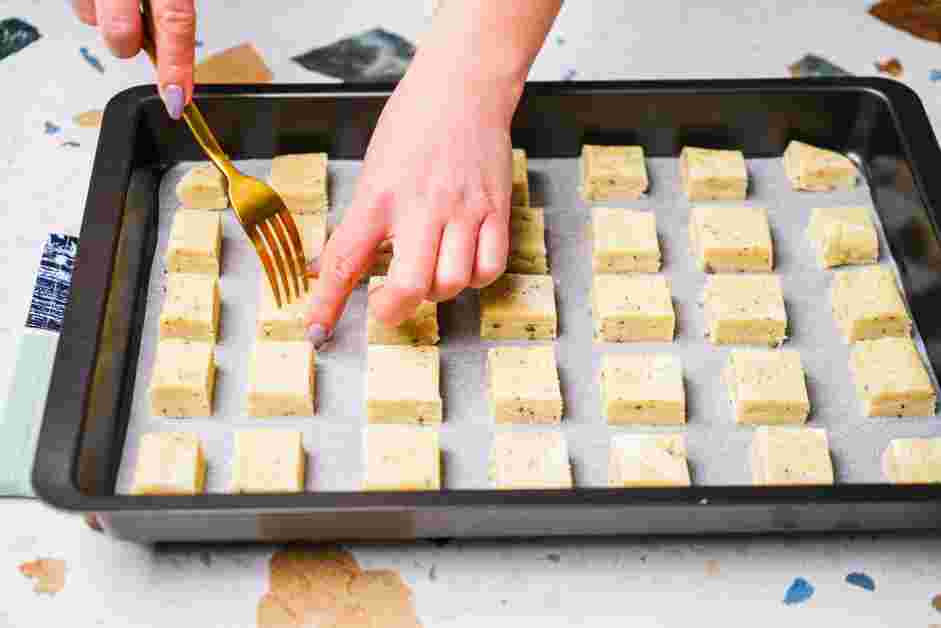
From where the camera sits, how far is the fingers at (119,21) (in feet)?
5.11

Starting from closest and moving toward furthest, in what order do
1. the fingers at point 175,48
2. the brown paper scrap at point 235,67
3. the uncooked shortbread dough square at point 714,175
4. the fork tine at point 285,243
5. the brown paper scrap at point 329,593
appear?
the fingers at point 175,48
the brown paper scrap at point 329,593
the fork tine at point 285,243
the uncooked shortbread dough square at point 714,175
the brown paper scrap at point 235,67

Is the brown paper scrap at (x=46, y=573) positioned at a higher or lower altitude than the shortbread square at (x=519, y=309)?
lower

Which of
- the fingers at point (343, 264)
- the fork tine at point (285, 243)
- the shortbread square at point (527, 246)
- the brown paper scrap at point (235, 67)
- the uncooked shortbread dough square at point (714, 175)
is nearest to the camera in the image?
the fingers at point (343, 264)

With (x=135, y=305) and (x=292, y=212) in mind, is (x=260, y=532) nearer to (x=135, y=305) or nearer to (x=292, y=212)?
(x=135, y=305)

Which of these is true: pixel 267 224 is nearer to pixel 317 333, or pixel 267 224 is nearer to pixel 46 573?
pixel 317 333

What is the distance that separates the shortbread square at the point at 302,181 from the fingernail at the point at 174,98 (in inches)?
16.9

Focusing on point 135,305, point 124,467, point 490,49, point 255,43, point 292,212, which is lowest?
point 124,467

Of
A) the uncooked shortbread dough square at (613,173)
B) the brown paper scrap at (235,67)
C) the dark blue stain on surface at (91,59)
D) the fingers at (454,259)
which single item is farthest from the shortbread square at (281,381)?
the dark blue stain on surface at (91,59)

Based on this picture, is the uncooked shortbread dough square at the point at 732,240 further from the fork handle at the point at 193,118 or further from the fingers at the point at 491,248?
the fork handle at the point at 193,118

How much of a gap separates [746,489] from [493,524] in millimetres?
345

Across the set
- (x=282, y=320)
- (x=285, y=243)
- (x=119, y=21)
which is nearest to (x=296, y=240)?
(x=285, y=243)

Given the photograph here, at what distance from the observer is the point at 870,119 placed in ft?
6.98

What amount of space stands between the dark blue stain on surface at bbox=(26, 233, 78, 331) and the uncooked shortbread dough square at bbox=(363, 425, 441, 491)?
58 centimetres

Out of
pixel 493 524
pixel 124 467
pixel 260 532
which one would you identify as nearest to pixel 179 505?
pixel 260 532
